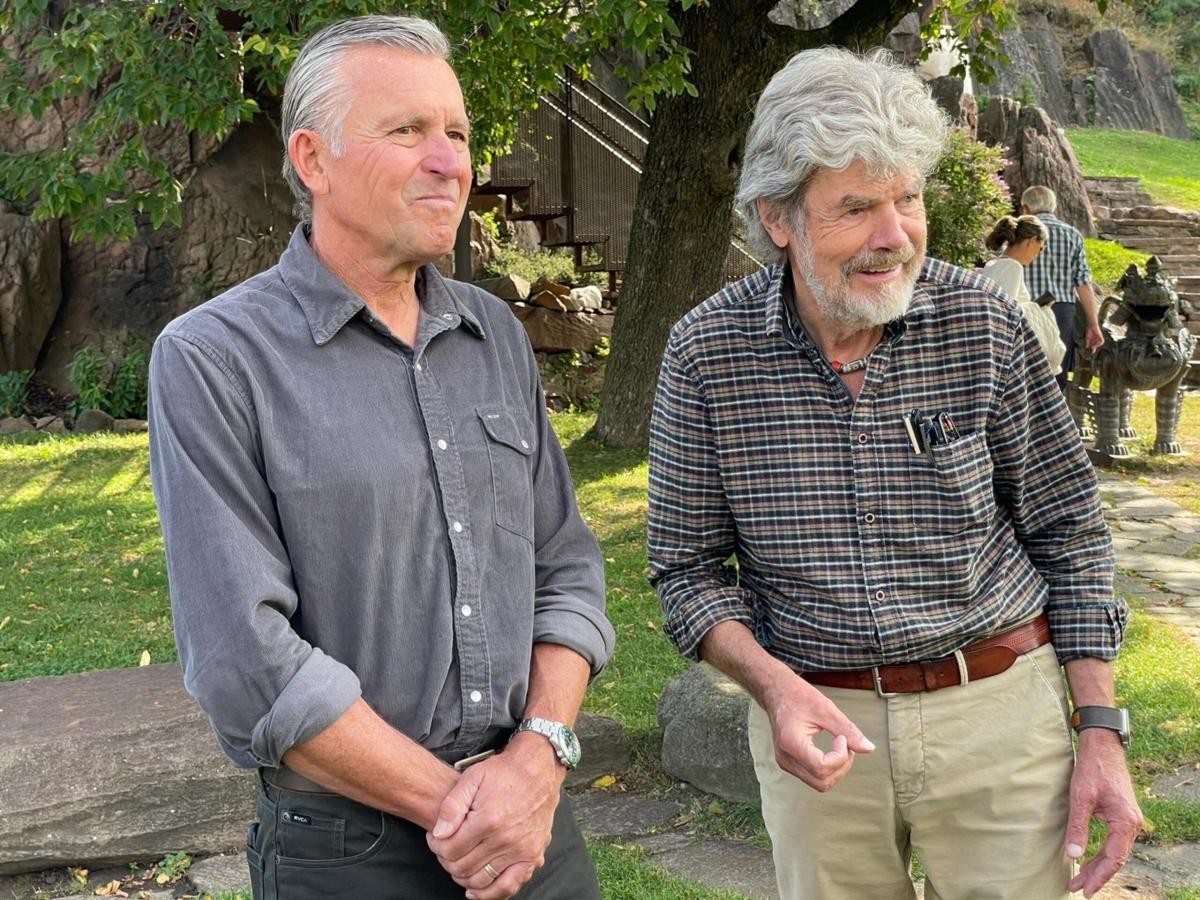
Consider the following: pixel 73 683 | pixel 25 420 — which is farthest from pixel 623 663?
pixel 25 420

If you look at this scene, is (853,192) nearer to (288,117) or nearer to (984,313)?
(984,313)

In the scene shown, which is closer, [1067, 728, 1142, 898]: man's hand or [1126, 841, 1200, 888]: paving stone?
[1067, 728, 1142, 898]: man's hand

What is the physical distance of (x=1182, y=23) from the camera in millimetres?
36750

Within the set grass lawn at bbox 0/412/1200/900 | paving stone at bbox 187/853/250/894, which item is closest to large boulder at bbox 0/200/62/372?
grass lawn at bbox 0/412/1200/900

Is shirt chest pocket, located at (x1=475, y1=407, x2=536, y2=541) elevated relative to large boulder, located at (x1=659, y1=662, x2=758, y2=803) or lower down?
elevated

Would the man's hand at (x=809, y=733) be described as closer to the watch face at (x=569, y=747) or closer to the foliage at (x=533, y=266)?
the watch face at (x=569, y=747)

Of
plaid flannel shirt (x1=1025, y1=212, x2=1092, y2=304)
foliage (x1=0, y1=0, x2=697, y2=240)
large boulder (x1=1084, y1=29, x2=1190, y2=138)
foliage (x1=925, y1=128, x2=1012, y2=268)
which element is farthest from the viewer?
large boulder (x1=1084, y1=29, x2=1190, y2=138)

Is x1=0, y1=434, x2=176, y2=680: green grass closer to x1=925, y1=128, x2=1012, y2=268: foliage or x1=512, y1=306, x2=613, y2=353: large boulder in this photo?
x1=512, y1=306, x2=613, y2=353: large boulder

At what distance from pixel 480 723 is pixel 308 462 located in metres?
0.46

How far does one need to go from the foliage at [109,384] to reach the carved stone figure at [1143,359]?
8712mm

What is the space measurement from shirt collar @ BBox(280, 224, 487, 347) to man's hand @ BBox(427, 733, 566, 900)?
68cm

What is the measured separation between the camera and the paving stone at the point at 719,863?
3.97 meters

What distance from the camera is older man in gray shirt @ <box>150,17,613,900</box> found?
1.78m

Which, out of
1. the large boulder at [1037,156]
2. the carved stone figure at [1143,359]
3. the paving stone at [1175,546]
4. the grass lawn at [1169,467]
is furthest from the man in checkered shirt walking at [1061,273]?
the large boulder at [1037,156]
